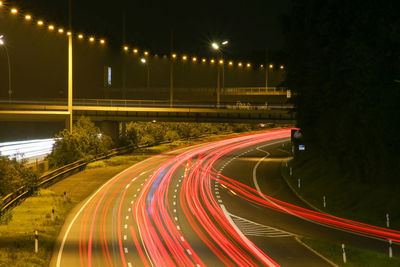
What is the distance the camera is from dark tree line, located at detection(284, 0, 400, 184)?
32062 mm

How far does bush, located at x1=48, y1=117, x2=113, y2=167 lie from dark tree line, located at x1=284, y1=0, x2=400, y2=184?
20.9 meters

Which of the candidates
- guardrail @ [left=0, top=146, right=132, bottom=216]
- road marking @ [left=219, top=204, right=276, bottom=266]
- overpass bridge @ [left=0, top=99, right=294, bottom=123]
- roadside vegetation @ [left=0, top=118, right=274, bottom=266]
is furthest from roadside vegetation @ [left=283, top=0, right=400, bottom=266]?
guardrail @ [left=0, top=146, right=132, bottom=216]

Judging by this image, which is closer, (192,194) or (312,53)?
(192,194)

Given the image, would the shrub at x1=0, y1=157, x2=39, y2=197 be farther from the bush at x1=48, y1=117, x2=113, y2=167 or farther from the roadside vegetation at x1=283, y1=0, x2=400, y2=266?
the roadside vegetation at x1=283, y1=0, x2=400, y2=266

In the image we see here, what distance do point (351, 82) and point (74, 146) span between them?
26.0 m

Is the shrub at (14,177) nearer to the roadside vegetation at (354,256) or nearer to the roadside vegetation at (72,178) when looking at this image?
the roadside vegetation at (72,178)

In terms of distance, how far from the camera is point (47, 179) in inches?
1550

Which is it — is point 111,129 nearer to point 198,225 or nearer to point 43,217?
point 43,217

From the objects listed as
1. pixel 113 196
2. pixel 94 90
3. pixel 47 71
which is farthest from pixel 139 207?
pixel 94 90

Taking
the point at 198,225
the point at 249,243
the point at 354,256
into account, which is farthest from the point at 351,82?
the point at 354,256

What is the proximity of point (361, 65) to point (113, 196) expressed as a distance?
18776 mm

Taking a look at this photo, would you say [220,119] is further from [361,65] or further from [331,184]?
[361,65]

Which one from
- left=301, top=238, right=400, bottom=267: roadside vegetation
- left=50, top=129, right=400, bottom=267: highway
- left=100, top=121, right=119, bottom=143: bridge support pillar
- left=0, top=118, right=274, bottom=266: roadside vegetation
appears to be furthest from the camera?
left=100, top=121, right=119, bottom=143: bridge support pillar

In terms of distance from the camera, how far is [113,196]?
3634cm
